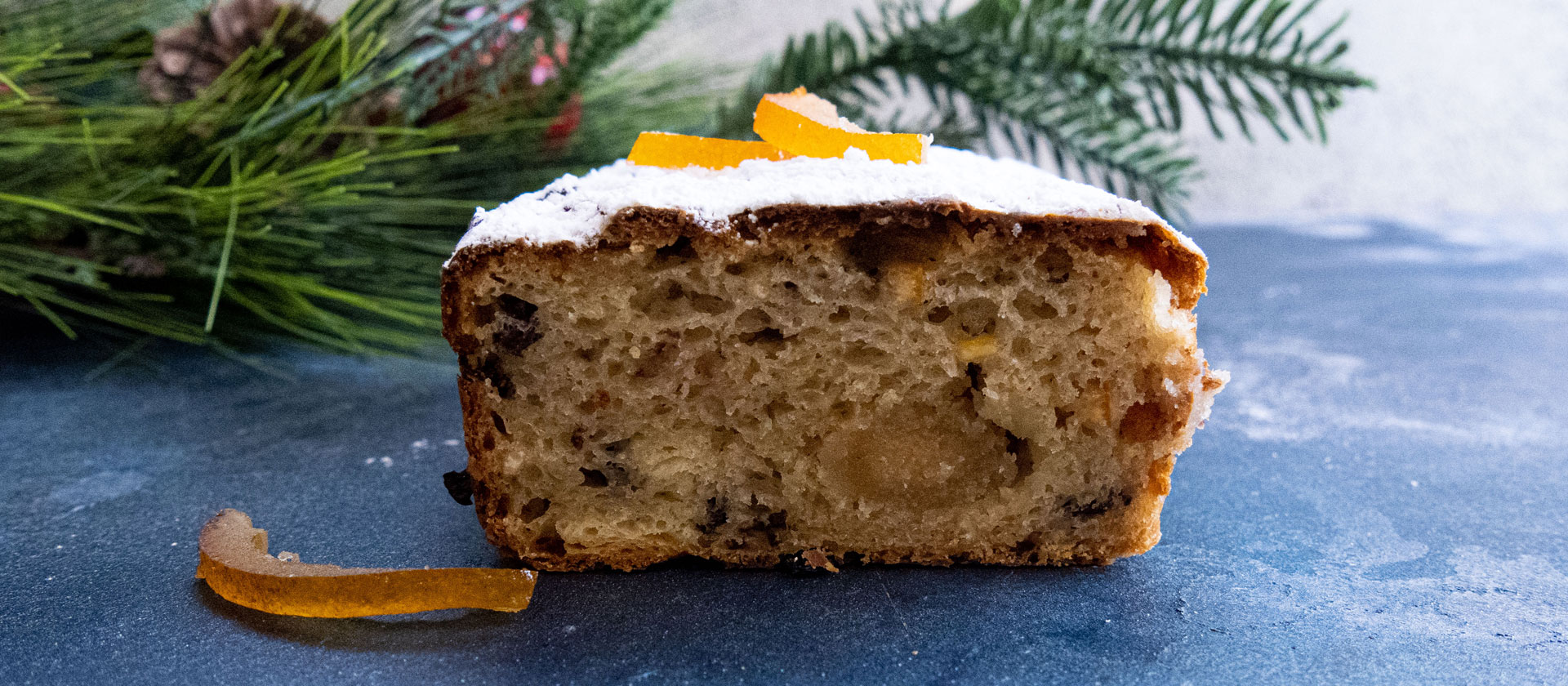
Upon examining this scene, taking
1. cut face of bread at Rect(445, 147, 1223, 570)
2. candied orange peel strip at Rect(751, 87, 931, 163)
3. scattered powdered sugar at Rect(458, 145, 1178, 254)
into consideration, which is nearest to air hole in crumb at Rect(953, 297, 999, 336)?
cut face of bread at Rect(445, 147, 1223, 570)

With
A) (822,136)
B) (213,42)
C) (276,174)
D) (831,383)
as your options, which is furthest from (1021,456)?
(213,42)

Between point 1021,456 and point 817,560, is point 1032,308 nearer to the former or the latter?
point 1021,456

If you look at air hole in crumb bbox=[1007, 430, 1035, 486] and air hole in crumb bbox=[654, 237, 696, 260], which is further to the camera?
air hole in crumb bbox=[1007, 430, 1035, 486]

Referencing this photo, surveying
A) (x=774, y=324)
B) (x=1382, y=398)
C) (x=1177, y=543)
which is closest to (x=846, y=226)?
(x=774, y=324)

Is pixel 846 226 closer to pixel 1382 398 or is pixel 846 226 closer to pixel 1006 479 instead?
pixel 1006 479

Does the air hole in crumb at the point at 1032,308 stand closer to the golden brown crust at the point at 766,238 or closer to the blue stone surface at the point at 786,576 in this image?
the golden brown crust at the point at 766,238

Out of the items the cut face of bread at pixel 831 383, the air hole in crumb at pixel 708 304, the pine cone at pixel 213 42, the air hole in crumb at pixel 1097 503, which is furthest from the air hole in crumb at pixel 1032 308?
the pine cone at pixel 213 42

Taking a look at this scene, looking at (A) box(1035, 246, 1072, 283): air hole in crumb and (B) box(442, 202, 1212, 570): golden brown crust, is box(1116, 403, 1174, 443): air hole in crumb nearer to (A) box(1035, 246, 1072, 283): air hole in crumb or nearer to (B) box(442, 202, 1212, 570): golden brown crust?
(B) box(442, 202, 1212, 570): golden brown crust
